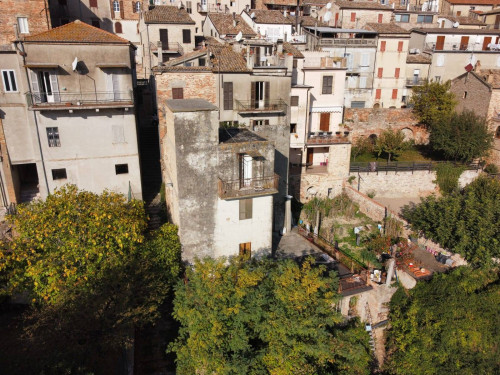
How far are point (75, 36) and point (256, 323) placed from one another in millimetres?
19832

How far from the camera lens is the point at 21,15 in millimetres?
27016

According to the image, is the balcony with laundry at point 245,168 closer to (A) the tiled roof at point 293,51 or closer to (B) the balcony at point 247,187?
(B) the balcony at point 247,187

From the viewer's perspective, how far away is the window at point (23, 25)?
2716 cm

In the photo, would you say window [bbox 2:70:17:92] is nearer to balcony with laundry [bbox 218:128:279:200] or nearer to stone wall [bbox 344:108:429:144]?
balcony with laundry [bbox 218:128:279:200]

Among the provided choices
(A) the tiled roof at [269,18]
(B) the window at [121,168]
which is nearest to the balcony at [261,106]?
(B) the window at [121,168]

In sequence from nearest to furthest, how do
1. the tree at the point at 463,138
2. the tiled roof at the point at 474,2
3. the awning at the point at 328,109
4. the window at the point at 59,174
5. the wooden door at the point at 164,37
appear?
1. the window at the point at 59,174
2. the awning at the point at 328,109
3. the tree at the point at 463,138
4. the wooden door at the point at 164,37
5. the tiled roof at the point at 474,2

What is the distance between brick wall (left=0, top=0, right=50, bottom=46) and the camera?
26.6 meters

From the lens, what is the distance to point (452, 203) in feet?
85.9

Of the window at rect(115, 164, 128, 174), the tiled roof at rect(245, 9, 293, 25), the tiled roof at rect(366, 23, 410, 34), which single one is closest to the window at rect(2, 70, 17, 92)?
the window at rect(115, 164, 128, 174)

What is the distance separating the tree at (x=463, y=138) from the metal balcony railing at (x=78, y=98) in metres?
27.0

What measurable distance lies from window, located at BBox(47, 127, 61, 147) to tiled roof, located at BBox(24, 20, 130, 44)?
17.2 ft

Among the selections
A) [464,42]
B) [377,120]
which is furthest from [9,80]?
[464,42]

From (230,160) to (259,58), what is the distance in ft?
37.0

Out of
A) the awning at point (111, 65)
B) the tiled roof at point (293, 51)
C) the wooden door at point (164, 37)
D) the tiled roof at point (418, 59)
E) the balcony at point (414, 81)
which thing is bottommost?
the balcony at point (414, 81)
